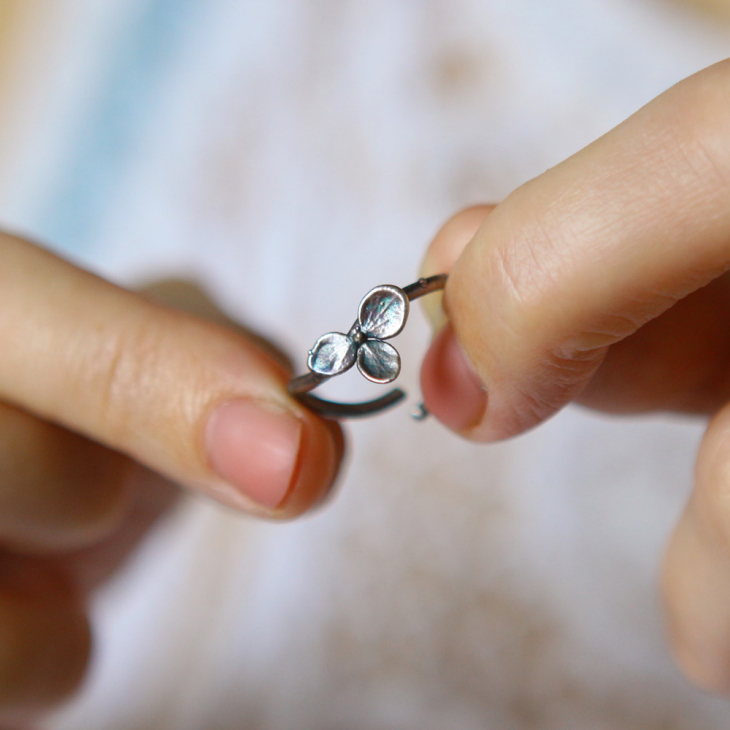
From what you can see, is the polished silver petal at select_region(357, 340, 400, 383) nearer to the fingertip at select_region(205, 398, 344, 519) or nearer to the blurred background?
the fingertip at select_region(205, 398, 344, 519)

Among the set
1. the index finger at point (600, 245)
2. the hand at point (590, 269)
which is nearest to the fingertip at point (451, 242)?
the hand at point (590, 269)

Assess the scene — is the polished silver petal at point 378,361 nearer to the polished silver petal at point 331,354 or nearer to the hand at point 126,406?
the polished silver petal at point 331,354

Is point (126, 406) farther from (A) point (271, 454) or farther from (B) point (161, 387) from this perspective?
(A) point (271, 454)

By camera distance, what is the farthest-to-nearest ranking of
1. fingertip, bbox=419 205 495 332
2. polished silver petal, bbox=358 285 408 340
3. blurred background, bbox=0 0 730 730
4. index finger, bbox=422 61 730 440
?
blurred background, bbox=0 0 730 730 → fingertip, bbox=419 205 495 332 → polished silver petal, bbox=358 285 408 340 → index finger, bbox=422 61 730 440

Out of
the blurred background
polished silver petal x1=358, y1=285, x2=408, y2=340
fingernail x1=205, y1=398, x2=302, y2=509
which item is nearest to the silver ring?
polished silver petal x1=358, y1=285, x2=408, y2=340

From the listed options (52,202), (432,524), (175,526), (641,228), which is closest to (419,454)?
(432,524)
